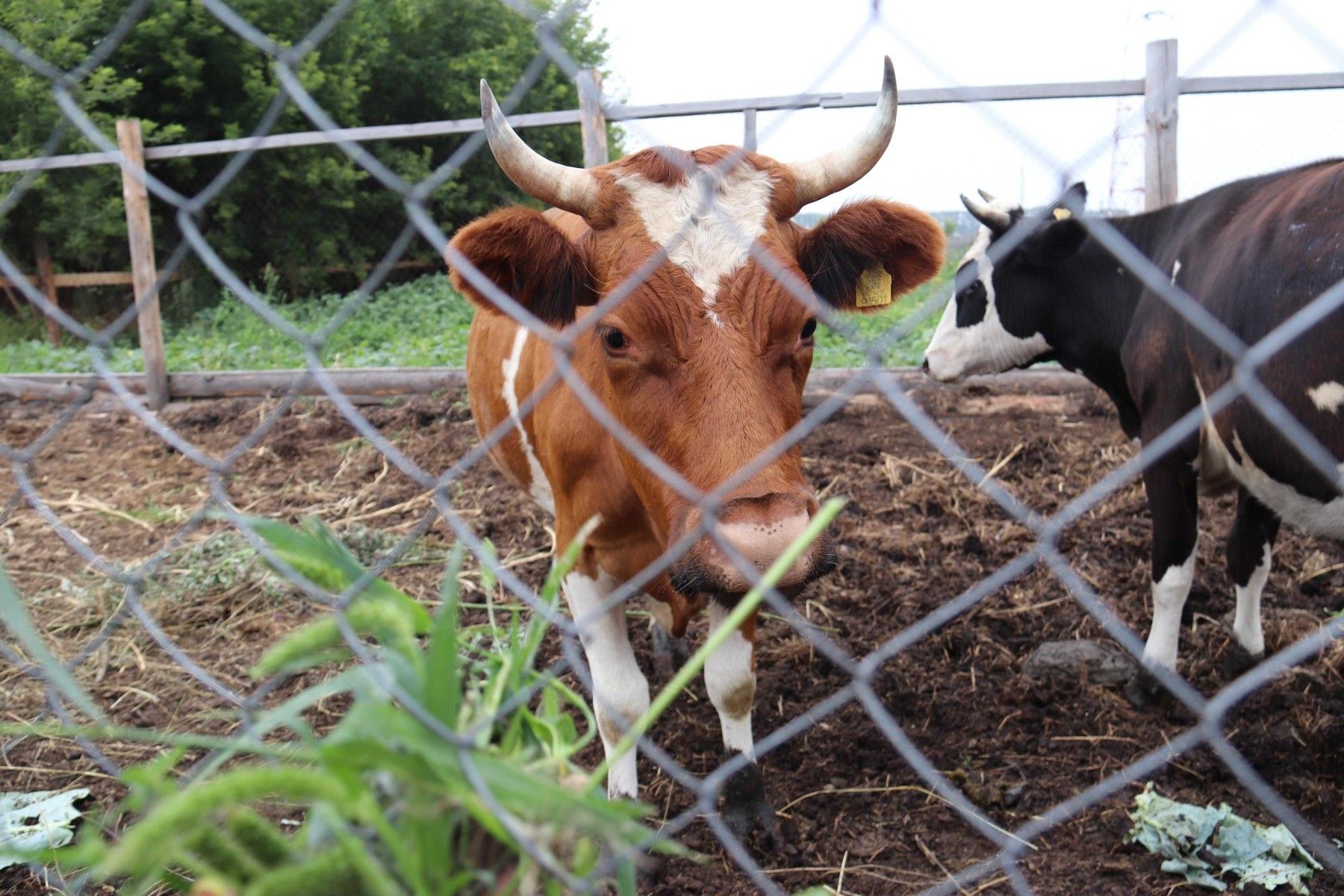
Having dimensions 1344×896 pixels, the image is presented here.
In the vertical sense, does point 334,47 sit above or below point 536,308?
above

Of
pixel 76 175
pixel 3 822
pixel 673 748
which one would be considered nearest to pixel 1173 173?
pixel 673 748

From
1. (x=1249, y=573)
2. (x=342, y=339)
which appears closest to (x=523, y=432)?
(x=1249, y=573)

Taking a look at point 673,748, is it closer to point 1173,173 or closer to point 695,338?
point 695,338

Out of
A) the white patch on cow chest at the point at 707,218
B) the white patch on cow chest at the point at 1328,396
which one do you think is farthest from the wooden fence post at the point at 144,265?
the white patch on cow chest at the point at 1328,396

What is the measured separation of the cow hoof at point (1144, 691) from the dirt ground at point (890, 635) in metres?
0.07

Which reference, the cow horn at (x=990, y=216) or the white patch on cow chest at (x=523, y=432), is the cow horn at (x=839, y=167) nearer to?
the white patch on cow chest at (x=523, y=432)

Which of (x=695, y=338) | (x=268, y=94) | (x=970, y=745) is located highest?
(x=268, y=94)

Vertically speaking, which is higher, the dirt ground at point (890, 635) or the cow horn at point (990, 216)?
the cow horn at point (990, 216)

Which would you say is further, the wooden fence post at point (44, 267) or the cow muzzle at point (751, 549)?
the wooden fence post at point (44, 267)

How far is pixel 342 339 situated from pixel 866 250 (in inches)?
300

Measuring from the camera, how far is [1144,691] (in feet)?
10.2

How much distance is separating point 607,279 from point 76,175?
30.3 ft

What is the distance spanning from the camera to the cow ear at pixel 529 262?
85.1 inches

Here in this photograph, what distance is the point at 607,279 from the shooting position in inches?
86.9
